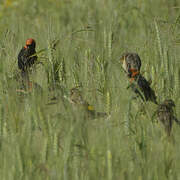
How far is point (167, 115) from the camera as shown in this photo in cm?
317

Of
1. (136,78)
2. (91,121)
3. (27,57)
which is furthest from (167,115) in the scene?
(27,57)

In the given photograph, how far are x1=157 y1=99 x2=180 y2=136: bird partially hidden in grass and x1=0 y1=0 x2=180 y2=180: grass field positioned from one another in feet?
0.17

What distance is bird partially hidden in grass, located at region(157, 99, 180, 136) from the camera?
10.2 ft

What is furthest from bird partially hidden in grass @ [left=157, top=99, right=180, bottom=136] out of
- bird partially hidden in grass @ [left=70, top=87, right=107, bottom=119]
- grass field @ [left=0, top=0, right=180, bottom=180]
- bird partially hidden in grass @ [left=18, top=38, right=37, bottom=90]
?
bird partially hidden in grass @ [left=18, top=38, right=37, bottom=90]

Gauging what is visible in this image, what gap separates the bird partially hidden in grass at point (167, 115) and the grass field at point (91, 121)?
53mm

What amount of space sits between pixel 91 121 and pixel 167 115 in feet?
1.85

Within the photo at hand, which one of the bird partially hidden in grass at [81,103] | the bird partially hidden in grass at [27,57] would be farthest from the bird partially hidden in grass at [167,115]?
the bird partially hidden in grass at [27,57]

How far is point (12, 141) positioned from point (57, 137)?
0.23m

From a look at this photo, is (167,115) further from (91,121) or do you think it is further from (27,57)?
(27,57)

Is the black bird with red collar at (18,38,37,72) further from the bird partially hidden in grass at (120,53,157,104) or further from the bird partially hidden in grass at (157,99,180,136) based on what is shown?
the bird partially hidden in grass at (157,99,180,136)

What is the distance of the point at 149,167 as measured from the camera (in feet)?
7.91

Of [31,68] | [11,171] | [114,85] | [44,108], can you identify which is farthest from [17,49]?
[11,171]

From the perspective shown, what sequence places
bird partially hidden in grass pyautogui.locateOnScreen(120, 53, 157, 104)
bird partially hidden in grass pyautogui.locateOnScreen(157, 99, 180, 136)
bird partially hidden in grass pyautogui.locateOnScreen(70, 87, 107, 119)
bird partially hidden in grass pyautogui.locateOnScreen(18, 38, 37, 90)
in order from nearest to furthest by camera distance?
bird partially hidden in grass pyautogui.locateOnScreen(157, 99, 180, 136)
bird partially hidden in grass pyautogui.locateOnScreen(70, 87, 107, 119)
bird partially hidden in grass pyautogui.locateOnScreen(120, 53, 157, 104)
bird partially hidden in grass pyautogui.locateOnScreen(18, 38, 37, 90)

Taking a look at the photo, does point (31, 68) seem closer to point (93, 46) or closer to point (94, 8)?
point (93, 46)
